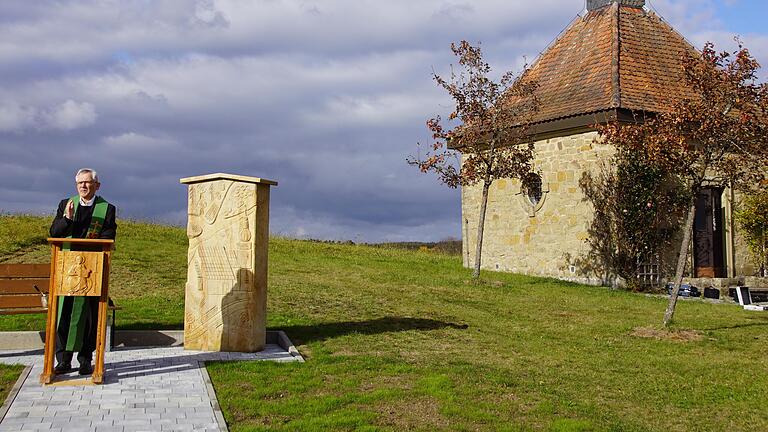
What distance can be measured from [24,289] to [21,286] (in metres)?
0.05

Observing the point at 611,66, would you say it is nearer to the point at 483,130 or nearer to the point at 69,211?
the point at 483,130

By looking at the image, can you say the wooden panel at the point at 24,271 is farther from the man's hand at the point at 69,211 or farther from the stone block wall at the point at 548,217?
the stone block wall at the point at 548,217

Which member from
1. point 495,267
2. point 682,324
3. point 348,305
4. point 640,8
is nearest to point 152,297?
point 348,305

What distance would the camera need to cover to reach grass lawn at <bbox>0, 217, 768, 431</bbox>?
685 centimetres

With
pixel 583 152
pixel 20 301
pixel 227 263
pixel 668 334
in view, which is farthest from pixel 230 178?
pixel 583 152

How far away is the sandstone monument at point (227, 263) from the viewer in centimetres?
916

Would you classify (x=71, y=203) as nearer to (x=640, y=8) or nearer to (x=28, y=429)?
(x=28, y=429)

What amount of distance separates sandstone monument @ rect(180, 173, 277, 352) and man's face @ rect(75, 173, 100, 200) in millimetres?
1668

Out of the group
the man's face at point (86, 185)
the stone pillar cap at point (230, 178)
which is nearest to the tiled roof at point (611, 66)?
the stone pillar cap at point (230, 178)

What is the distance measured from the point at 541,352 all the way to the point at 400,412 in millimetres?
3959

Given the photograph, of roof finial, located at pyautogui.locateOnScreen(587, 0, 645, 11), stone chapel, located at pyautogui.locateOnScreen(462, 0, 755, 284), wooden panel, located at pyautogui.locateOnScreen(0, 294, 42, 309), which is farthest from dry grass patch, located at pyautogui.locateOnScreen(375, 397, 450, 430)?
roof finial, located at pyautogui.locateOnScreen(587, 0, 645, 11)

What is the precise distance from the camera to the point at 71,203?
770 centimetres

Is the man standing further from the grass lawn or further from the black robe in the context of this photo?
the grass lawn

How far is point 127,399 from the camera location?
6.91 m
